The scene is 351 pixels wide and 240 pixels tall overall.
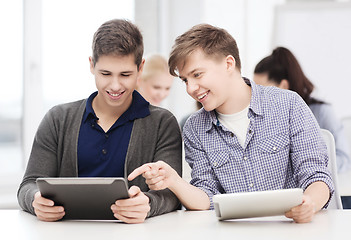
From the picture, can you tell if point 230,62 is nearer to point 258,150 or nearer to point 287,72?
point 258,150

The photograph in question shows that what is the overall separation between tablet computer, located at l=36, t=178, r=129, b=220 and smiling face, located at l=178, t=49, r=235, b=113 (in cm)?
54

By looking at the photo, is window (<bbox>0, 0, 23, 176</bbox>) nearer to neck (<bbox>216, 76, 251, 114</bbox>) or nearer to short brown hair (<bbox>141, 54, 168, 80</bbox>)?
short brown hair (<bbox>141, 54, 168, 80</bbox>)

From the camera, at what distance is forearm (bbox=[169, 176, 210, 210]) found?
1574mm

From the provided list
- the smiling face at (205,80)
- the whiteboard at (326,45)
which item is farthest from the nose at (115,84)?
the whiteboard at (326,45)

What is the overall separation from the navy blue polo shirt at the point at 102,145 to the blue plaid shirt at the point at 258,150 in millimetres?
267

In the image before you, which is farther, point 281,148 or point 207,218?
point 281,148

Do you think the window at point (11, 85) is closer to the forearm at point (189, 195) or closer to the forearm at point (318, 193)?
the forearm at point (189, 195)

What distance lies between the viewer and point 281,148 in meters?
1.76

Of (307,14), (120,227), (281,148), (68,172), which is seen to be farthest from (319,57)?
(120,227)

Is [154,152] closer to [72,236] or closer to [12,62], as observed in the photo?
[72,236]

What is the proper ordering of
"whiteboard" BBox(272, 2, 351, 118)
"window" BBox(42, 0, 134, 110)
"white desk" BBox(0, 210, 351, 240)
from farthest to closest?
"whiteboard" BBox(272, 2, 351, 118)
"window" BBox(42, 0, 134, 110)
"white desk" BBox(0, 210, 351, 240)

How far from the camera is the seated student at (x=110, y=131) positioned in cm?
171

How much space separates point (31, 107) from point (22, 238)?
96.4 inches

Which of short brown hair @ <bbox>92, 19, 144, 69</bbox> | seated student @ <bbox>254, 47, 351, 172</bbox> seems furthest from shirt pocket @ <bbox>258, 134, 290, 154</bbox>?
seated student @ <bbox>254, 47, 351, 172</bbox>
